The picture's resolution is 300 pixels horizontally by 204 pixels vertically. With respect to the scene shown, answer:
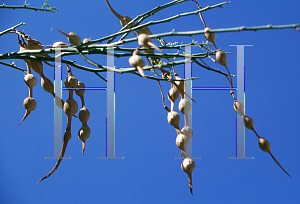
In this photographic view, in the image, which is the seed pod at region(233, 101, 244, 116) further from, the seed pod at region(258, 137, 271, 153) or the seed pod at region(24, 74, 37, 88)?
the seed pod at region(24, 74, 37, 88)

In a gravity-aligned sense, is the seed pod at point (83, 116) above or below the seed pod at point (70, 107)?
below

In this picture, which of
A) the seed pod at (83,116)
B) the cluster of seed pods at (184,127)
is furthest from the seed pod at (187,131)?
the seed pod at (83,116)

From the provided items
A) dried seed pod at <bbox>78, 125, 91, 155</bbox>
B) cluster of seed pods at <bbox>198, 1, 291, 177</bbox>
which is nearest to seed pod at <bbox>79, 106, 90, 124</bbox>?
dried seed pod at <bbox>78, 125, 91, 155</bbox>

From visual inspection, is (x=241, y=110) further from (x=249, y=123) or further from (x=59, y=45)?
(x=59, y=45)

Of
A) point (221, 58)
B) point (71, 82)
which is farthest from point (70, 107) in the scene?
point (221, 58)

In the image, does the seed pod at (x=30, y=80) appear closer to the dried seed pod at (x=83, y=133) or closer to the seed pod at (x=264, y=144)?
the dried seed pod at (x=83, y=133)

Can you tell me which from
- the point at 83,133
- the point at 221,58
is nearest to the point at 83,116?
the point at 83,133

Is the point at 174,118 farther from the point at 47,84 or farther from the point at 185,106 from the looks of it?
the point at 47,84

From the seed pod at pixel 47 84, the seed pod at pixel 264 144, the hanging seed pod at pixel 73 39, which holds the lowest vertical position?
the seed pod at pixel 264 144

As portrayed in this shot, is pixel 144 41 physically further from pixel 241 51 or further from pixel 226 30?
pixel 241 51

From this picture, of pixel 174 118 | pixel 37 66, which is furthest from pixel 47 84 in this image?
pixel 174 118

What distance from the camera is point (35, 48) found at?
364 mm

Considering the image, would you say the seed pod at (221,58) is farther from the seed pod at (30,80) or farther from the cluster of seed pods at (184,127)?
the seed pod at (30,80)

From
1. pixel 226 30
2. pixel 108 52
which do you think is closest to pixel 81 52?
pixel 108 52
